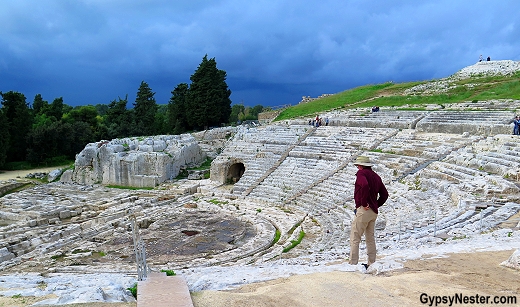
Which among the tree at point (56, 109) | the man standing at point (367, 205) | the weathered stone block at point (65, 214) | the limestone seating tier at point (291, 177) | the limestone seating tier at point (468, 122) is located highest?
the tree at point (56, 109)

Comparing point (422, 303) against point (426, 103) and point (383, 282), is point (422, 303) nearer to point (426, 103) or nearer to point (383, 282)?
point (383, 282)

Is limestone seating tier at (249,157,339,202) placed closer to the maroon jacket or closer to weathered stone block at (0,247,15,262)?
weathered stone block at (0,247,15,262)

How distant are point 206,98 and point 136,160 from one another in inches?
444

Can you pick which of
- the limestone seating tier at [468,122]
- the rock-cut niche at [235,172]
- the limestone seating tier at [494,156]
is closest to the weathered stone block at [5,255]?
the rock-cut niche at [235,172]

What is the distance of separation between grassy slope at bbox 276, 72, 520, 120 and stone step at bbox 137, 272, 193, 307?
2241cm

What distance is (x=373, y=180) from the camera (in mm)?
5461

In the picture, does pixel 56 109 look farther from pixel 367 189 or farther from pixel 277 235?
pixel 367 189

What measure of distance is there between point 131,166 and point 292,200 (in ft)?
32.8

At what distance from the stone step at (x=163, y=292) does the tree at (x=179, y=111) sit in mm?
30075

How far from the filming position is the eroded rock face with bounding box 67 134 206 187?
2166 cm

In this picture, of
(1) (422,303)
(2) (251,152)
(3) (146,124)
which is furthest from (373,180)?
→ (3) (146,124)

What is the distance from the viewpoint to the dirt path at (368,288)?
13.6 feet

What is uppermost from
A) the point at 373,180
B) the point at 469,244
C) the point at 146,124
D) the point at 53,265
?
the point at 146,124

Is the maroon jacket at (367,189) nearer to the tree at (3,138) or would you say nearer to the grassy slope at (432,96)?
the grassy slope at (432,96)
